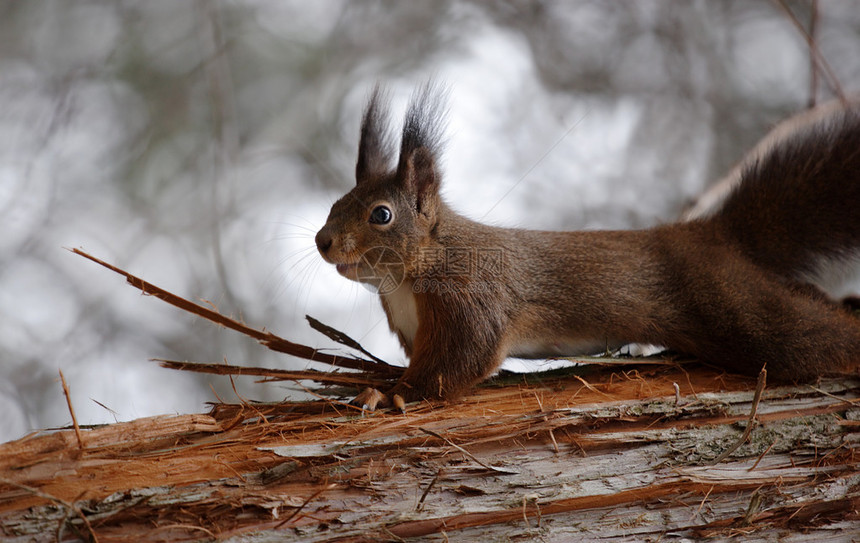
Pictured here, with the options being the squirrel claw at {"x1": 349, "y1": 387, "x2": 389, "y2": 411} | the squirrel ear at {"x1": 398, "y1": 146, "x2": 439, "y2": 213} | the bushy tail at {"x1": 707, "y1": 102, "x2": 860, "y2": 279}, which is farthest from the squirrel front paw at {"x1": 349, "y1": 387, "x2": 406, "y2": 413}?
the bushy tail at {"x1": 707, "y1": 102, "x2": 860, "y2": 279}

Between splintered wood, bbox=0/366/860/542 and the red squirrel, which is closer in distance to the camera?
splintered wood, bbox=0/366/860/542

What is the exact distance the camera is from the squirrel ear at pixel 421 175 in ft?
6.97

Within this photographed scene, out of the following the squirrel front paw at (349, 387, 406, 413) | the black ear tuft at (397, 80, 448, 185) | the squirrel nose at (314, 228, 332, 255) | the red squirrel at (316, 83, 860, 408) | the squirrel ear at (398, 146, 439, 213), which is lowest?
the squirrel front paw at (349, 387, 406, 413)

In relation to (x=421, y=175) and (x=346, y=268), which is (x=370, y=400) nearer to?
(x=346, y=268)

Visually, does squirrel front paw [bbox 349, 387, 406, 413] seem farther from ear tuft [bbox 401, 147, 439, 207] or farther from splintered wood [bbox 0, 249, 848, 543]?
ear tuft [bbox 401, 147, 439, 207]

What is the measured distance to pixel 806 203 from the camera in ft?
7.10

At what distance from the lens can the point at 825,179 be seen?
7.06ft

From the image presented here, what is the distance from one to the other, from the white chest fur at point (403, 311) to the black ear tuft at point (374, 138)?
0.48m

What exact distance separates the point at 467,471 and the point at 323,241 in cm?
86

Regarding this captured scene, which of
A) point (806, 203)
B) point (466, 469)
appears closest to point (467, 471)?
point (466, 469)

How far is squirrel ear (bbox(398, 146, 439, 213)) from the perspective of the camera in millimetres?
2125

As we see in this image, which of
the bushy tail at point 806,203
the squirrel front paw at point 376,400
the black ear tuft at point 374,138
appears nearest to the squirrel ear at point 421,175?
the black ear tuft at point 374,138

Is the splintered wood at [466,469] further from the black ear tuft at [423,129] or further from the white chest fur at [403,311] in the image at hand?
the black ear tuft at [423,129]

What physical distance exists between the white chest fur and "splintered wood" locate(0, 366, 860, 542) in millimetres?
365
